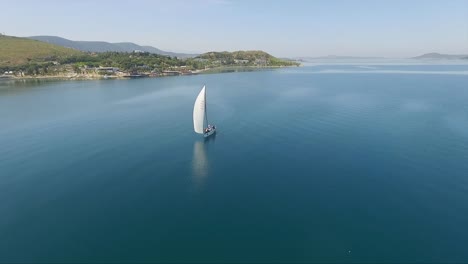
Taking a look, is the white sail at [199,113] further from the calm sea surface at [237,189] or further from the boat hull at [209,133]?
the calm sea surface at [237,189]

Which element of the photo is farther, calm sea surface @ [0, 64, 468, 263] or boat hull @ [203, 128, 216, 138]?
boat hull @ [203, 128, 216, 138]

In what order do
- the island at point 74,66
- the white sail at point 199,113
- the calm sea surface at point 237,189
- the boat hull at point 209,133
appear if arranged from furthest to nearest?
the island at point 74,66 < the boat hull at point 209,133 < the white sail at point 199,113 < the calm sea surface at point 237,189

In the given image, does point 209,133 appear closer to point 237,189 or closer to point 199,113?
point 199,113

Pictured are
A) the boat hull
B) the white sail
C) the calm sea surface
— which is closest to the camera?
the calm sea surface

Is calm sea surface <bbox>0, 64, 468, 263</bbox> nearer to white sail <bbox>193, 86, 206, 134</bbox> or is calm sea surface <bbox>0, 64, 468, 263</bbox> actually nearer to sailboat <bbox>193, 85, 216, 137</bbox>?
sailboat <bbox>193, 85, 216, 137</bbox>

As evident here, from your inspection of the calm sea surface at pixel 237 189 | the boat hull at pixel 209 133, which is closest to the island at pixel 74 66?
the calm sea surface at pixel 237 189

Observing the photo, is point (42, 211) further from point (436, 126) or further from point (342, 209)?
point (436, 126)

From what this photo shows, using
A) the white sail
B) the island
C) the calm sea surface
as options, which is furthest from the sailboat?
the island

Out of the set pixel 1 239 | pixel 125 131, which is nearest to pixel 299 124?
pixel 125 131
